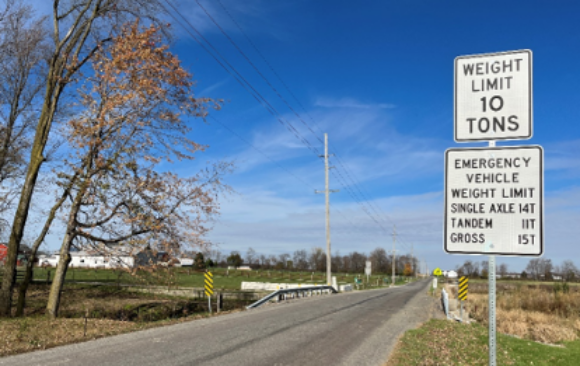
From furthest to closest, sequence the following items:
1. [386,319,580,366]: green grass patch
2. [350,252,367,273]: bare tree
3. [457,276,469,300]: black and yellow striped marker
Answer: [350,252,367,273]: bare tree < [457,276,469,300]: black and yellow striped marker < [386,319,580,366]: green grass patch

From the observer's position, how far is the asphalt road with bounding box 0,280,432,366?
8.93 m

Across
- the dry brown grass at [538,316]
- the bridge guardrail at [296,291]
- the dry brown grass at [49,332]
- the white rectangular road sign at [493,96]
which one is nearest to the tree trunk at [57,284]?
the dry brown grass at [49,332]

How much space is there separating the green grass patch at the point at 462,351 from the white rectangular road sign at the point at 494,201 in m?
6.83

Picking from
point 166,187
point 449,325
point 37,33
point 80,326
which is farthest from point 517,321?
point 37,33

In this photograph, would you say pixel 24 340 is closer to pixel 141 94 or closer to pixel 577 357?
pixel 141 94

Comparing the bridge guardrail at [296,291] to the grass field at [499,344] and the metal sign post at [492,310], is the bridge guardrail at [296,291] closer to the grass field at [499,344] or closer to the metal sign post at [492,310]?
the grass field at [499,344]

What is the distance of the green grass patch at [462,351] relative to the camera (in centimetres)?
956

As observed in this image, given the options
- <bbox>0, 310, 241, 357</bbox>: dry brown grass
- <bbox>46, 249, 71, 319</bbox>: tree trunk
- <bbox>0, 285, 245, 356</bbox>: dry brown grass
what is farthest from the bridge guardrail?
<bbox>46, 249, 71, 319</bbox>: tree trunk

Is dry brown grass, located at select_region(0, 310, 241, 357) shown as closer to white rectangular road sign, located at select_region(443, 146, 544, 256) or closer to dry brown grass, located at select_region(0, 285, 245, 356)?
dry brown grass, located at select_region(0, 285, 245, 356)

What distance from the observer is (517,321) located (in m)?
21.7

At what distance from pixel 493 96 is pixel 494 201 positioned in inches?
32.0

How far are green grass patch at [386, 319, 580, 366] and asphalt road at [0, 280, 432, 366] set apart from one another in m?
0.57

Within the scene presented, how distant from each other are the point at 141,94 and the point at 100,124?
5.56 ft

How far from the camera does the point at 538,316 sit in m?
23.6
